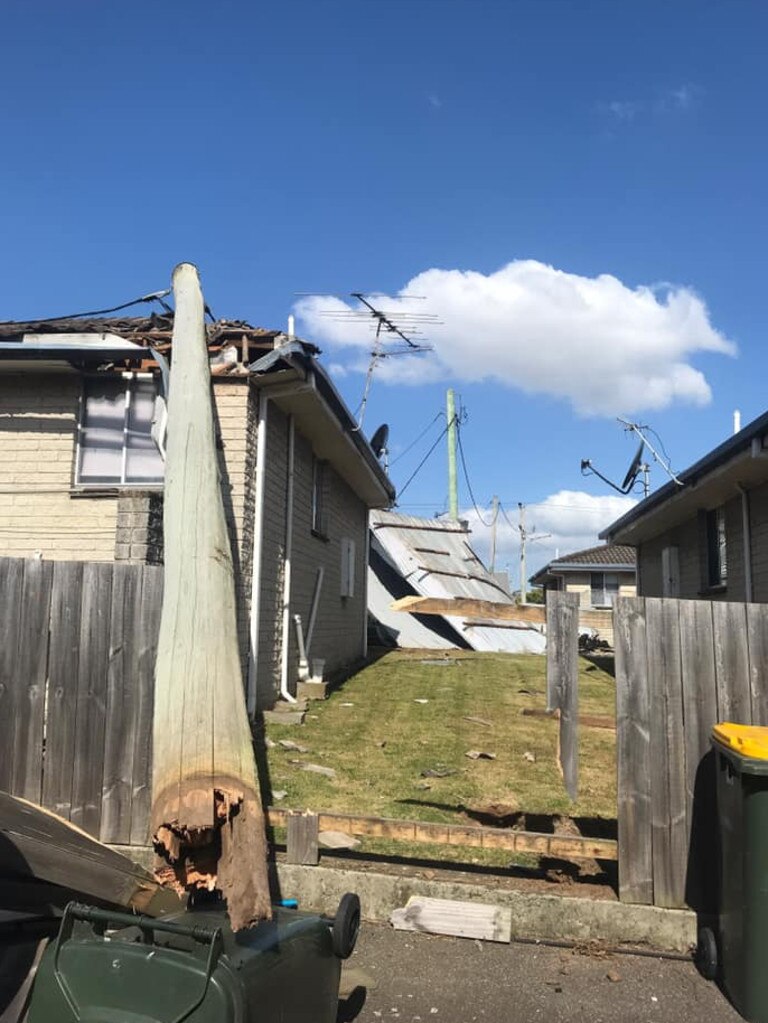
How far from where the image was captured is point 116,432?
1020 cm

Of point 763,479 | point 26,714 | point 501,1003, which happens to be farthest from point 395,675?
point 501,1003

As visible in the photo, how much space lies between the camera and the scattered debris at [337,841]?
5198 mm

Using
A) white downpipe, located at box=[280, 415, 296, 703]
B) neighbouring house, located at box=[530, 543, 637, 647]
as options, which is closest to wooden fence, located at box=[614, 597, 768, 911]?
white downpipe, located at box=[280, 415, 296, 703]

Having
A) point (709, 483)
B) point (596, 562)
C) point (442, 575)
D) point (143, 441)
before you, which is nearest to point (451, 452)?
point (596, 562)

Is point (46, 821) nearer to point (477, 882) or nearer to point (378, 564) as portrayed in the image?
point (477, 882)

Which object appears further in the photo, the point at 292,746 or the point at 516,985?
the point at 292,746

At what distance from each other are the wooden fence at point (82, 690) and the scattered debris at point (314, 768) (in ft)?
8.80

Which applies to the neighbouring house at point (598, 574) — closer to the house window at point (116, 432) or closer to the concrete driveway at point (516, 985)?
the house window at point (116, 432)

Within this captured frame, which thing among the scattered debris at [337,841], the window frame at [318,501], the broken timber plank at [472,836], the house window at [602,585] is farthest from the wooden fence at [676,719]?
the house window at [602,585]

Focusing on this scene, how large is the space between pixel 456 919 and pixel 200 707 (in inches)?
70.9

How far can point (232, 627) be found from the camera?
4273 mm

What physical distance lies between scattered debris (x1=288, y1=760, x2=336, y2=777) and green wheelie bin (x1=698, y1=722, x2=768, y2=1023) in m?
4.07

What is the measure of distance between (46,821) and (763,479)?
1108 cm

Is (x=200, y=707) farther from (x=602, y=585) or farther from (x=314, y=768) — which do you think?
(x=602, y=585)
